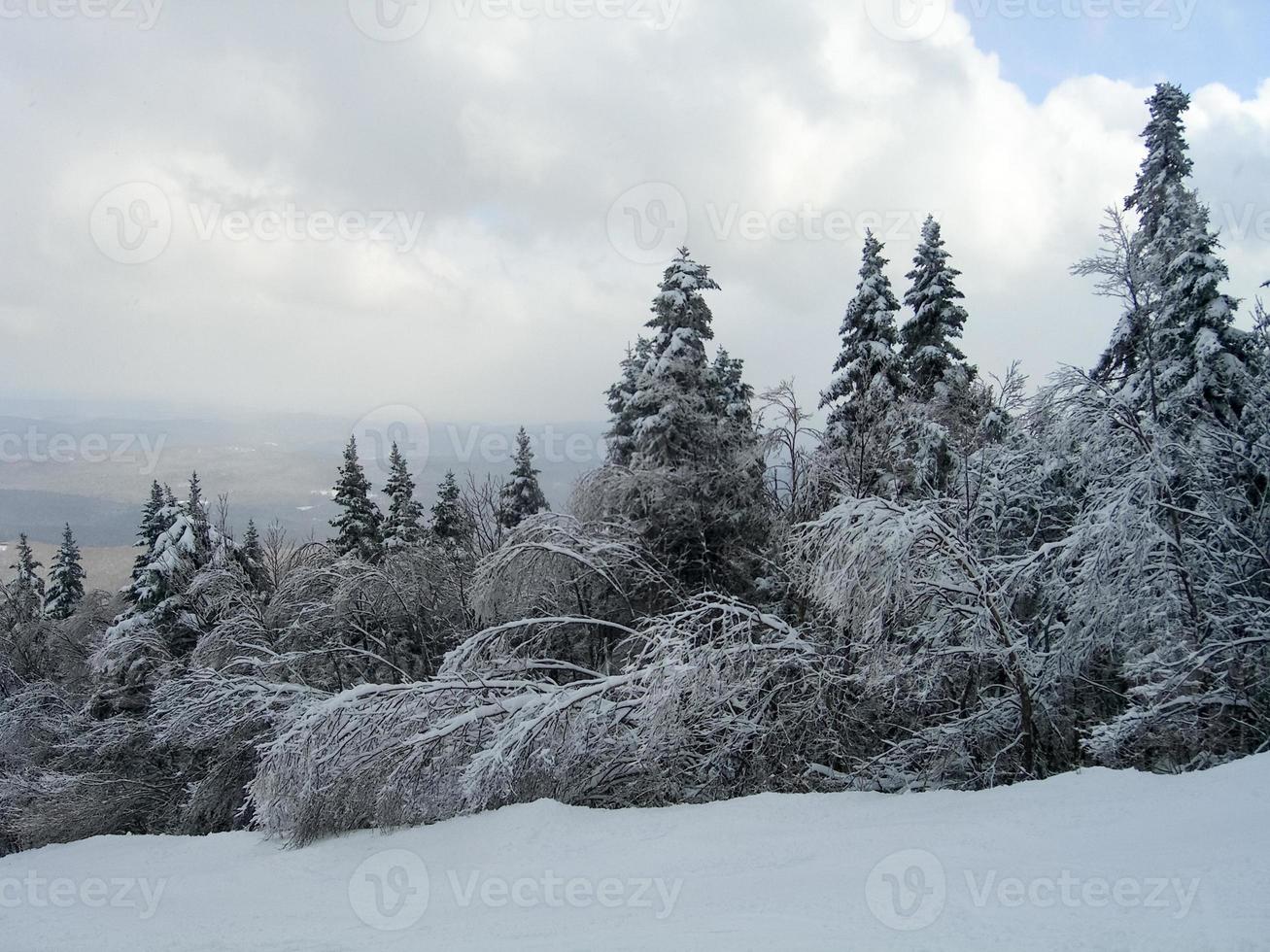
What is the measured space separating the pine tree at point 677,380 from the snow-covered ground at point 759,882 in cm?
1037

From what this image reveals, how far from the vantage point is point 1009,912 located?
3.93 meters

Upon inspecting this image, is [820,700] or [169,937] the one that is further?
[820,700]

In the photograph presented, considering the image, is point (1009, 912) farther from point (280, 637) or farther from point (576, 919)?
point (280, 637)

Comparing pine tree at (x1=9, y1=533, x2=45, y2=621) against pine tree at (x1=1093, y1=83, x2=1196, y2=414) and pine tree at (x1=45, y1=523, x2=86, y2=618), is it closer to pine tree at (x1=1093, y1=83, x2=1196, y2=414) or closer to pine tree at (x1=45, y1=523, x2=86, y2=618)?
pine tree at (x1=45, y1=523, x2=86, y2=618)

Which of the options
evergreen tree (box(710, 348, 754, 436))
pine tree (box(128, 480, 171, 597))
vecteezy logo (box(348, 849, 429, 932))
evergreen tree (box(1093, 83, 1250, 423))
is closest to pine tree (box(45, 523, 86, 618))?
pine tree (box(128, 480, 171, 597))

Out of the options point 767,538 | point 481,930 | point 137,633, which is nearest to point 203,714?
point 137,633

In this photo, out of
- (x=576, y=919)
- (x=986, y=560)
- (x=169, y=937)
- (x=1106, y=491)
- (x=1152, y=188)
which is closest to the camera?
(x=576, y=919)

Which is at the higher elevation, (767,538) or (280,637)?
(767,538)

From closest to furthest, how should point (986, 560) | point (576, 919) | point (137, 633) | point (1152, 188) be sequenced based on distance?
point (576, 919) < point (986, 560) < point (1152, 188) < point (137, 633)

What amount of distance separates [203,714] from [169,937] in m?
8.17

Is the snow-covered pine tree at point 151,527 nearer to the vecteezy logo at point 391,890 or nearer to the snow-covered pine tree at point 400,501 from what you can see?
the snow-covered pine tree at point 400,501

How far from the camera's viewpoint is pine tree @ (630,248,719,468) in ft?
53.3

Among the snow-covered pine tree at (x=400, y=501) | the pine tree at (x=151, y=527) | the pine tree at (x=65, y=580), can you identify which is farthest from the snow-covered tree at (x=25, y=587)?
the snow-covered pine tree at (x=400, y=501)

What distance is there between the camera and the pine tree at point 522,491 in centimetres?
A: 2470
